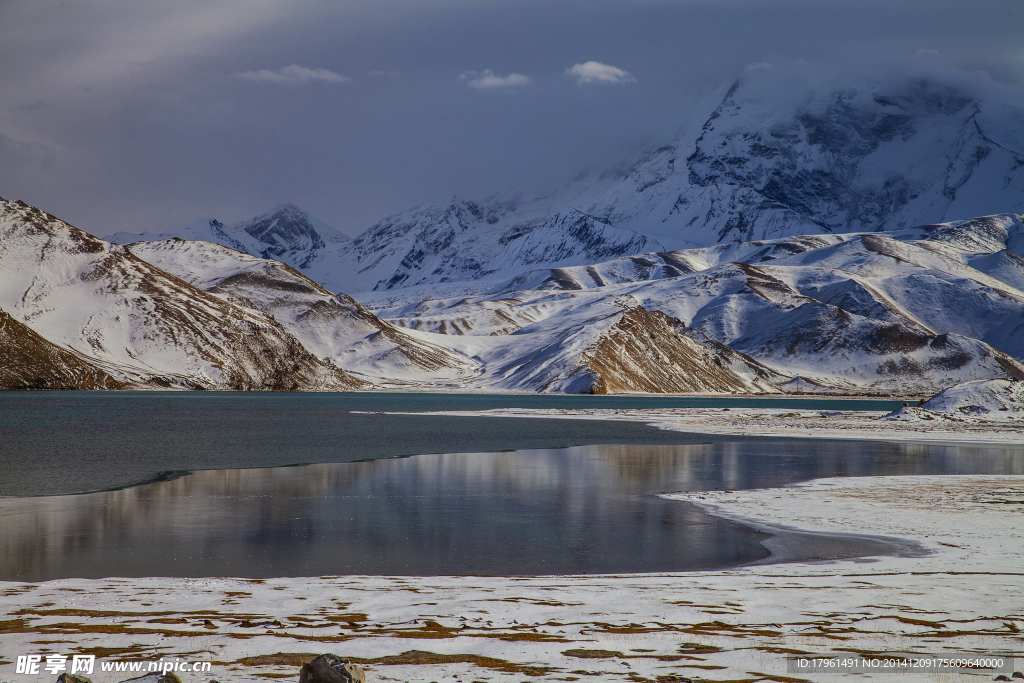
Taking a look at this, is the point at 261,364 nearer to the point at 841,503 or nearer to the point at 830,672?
the point at 841,503

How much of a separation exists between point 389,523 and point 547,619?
10510 mm

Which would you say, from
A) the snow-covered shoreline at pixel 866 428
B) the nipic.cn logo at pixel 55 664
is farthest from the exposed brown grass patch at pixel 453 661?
the snow-covered shoreline at pixel 866 428

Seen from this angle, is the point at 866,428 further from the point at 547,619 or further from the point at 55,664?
the point at 55,664

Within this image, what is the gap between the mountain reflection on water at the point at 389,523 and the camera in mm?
18031

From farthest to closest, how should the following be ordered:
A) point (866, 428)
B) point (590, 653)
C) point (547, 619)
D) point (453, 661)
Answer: point (866, 428) → point (547, 619) → point (590, 653) → point (453, 661)

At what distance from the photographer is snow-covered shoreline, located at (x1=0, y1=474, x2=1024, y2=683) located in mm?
11195

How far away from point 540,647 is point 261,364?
18033cm

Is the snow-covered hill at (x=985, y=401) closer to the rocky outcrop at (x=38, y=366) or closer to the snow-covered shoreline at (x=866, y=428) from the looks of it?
the snow-covered shoreline at (x=866, y=428)

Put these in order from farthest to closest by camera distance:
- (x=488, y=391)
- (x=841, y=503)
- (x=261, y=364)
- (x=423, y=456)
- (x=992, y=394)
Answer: (x=488, y=391), (x=261, y=364), (x=992, y=394), (x=423, y=456), (x=841, y=503)

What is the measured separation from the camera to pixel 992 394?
279 ft

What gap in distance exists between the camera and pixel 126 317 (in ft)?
555

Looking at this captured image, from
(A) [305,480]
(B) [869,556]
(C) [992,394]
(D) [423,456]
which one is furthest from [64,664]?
(C) [992,394]

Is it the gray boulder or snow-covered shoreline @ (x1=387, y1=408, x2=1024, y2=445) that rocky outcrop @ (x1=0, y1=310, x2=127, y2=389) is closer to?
snow-covered shoreline @ (x1=387, y1=408, x2=1024, y2=445)

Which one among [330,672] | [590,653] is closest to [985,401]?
[590,653]
